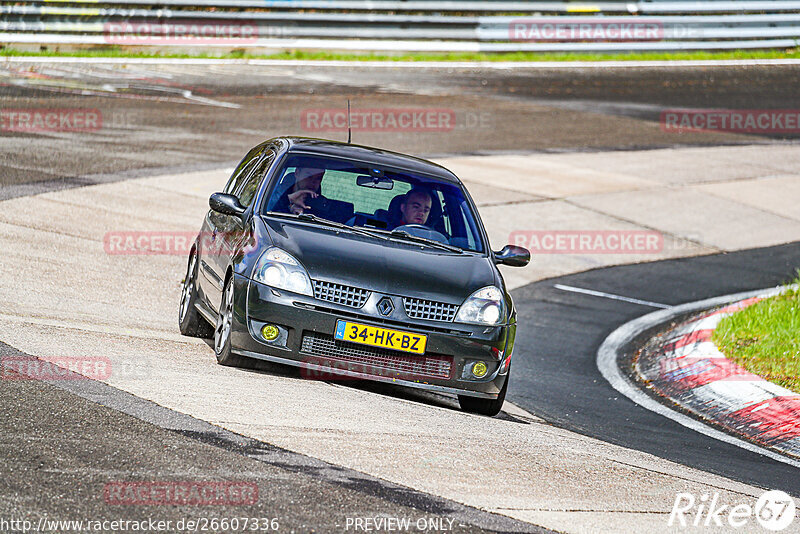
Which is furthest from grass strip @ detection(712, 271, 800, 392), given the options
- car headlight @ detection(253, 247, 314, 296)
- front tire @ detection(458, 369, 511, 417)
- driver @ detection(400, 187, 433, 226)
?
car headlight @ detection(253, 247, 314, 296)

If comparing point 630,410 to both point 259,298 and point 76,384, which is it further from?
point 76,384

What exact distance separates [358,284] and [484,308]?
2.82ft

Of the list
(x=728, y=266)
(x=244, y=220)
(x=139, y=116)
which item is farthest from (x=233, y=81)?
(x=244, y=220)

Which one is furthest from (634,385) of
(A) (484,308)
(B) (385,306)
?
(B) (385,306)

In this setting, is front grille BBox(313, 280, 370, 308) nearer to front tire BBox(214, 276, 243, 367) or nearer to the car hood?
the car hood

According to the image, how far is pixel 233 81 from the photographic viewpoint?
25.5m

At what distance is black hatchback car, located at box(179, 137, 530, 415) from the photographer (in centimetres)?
766

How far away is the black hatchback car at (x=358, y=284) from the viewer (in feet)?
25.1

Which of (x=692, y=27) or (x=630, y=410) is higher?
(x=692, y=27)

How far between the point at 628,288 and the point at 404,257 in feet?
20.4

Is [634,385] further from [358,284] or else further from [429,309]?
[358,284]

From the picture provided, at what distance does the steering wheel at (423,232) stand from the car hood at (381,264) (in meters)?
0.23

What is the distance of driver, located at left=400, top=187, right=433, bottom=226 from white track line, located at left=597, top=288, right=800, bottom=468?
2293mm

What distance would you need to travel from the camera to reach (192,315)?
30.3 feet
